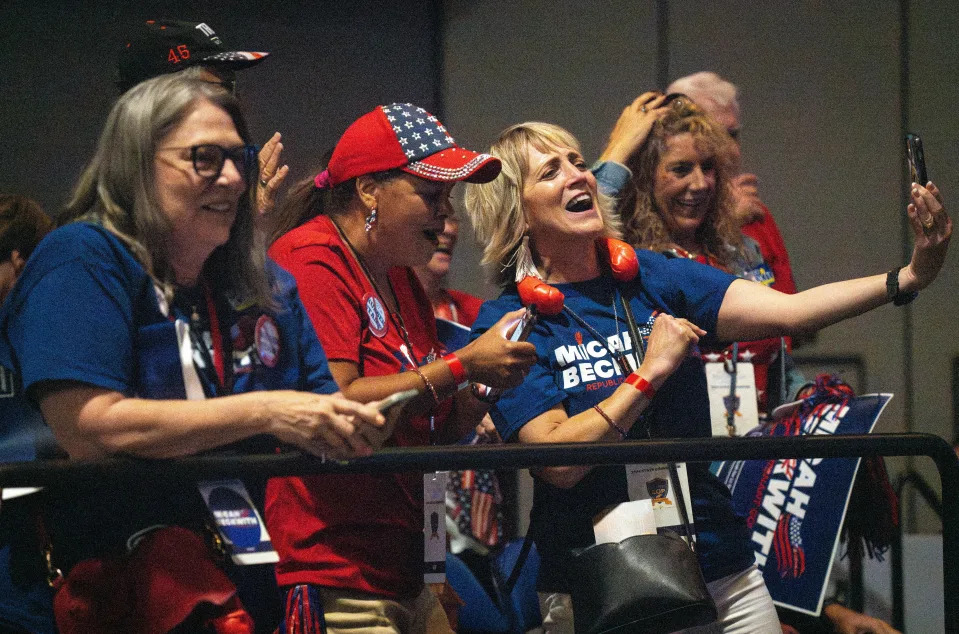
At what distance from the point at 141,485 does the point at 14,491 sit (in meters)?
0.22

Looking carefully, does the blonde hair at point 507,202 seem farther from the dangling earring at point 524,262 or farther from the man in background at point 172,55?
the man in background at point 172,55

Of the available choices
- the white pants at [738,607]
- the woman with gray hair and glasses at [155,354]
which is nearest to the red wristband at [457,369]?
the woman with gray hair and glasses at [155,354]

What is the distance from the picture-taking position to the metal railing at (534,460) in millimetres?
1512

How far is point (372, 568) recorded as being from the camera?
6.34 ft

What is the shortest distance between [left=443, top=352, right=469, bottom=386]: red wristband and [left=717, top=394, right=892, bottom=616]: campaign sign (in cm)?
110

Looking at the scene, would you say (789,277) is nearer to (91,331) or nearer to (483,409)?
(483,409)

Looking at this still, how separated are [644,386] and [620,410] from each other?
0.21ft

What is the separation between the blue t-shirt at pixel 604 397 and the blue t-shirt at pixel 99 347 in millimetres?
658

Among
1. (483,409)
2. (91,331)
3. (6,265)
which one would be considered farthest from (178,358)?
(6,265)

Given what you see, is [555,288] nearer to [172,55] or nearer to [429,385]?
[429,385]

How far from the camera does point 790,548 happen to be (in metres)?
2.77

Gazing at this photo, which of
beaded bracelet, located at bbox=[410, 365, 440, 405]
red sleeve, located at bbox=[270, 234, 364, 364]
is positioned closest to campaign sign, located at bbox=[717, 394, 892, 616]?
beaded bracelet, located at bbox=[410, 365, 440, 405]

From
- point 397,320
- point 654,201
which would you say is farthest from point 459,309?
point 397,320

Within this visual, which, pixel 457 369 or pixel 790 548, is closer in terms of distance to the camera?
pixel 457 369
